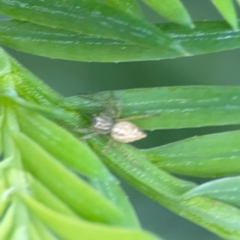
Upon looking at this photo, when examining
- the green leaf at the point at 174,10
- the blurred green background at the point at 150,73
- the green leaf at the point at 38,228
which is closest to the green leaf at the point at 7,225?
the green leaf at the point at 38,228

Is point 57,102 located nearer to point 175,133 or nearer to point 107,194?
point 107,194

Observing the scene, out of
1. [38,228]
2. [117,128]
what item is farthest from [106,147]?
[38,228]

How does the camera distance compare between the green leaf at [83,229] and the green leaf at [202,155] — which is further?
the green leaf at [202,155]

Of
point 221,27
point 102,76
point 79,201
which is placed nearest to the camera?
point 79,201

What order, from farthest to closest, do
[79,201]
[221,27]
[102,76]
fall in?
[102,76] → [221,27] → [79,201]

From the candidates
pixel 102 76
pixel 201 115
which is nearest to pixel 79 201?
pixel 201 115

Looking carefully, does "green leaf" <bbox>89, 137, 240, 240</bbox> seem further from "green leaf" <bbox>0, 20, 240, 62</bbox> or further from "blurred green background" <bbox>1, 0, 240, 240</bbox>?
"blurred green background" <bbox>1, 0, 240, 240</bbox>

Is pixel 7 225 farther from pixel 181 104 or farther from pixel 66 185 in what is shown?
pixel 181 104

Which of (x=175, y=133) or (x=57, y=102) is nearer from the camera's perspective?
(x=57, y=102)

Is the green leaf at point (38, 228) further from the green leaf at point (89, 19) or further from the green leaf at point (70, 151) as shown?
the green leaf at point (89, 19)
